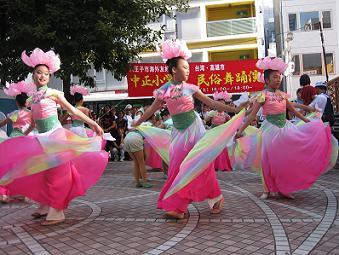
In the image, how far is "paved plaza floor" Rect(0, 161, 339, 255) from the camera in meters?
4.45

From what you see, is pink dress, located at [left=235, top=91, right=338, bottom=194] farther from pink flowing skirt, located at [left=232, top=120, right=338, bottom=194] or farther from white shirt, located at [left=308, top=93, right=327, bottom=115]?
white shirt, located at [left=308, top=93, right=327, bottom=115]

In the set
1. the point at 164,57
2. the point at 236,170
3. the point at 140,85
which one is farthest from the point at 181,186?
the point at 140,85

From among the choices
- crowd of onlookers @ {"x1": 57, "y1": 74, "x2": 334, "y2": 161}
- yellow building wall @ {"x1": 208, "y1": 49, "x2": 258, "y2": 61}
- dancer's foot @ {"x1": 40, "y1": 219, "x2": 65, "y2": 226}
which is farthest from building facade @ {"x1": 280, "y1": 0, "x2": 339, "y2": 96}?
dancer's foot @ {"x1": 40, "y1": 219, "x2": 65, "y2": 226}

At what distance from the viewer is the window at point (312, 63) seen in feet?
98.3

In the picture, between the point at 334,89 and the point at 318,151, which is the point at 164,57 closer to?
the point at 318,151

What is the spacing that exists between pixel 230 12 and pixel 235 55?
136 inches

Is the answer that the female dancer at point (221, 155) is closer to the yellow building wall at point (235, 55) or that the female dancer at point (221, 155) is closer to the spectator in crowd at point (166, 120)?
the spectator in crowd at point (166, 120)

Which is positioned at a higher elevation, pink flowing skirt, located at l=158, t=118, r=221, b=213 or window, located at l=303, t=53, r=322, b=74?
window, located at l=303, t=53, r=322, b=74

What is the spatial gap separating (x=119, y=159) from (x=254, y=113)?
28.3 feet

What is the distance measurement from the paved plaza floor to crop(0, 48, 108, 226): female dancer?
388mm

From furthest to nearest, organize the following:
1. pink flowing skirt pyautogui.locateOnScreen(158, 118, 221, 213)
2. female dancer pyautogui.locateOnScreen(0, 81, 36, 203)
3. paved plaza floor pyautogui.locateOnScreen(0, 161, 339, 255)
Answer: female dancer pyautogui.locateOnScreen(0, 81, 36, 203) < pink flowing skirt pyautogui.locateOnScreen(158, 118, 221, 213) < paved plaza floor pyautogui.locateOnScreen(0, 161, 339, 255)

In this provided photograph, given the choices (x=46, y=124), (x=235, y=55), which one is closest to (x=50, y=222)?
(x=46, y=124)

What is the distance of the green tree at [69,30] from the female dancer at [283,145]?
498 centimetres

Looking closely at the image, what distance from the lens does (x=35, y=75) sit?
5.74 metres
